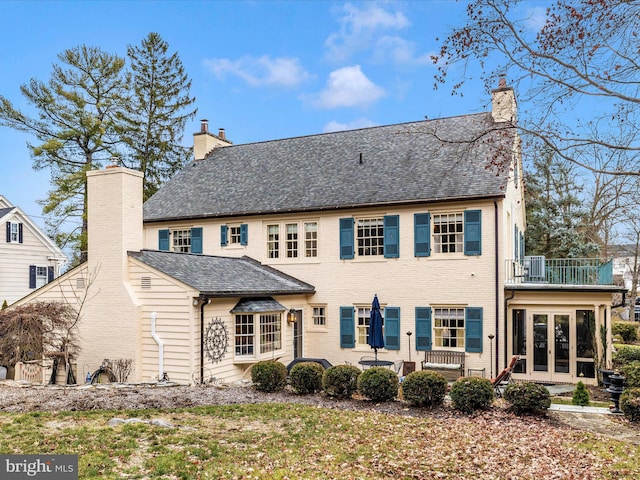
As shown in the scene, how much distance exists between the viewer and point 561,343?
51.8ft

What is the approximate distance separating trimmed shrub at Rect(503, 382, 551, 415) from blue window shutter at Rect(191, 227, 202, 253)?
42.9 ft

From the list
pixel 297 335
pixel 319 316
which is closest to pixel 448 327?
pixel 319 316

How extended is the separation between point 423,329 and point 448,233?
311 centimetres

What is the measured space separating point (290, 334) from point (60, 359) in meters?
6.73

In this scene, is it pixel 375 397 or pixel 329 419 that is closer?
pixel 329 419

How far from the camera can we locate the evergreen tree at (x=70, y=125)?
3023 cm

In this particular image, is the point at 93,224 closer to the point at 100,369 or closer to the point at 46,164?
the point at 100,369

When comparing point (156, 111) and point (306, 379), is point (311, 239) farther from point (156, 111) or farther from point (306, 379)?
point (156, 111)

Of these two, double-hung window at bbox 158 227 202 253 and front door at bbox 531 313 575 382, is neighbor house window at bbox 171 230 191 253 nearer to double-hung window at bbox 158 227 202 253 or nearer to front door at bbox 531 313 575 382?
double-hung window at bbox 158 227 202 253

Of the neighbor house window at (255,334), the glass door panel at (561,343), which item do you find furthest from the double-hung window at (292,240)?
the glass door panel at (561,343)

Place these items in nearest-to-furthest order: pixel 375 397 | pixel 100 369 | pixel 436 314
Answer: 1. pixel 375 397
2. pixel 100 369
3. pixel 436 314

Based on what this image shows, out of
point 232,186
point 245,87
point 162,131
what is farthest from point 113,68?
point 232,186

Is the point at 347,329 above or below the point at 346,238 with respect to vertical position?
below

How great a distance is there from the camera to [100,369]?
45.1ft
